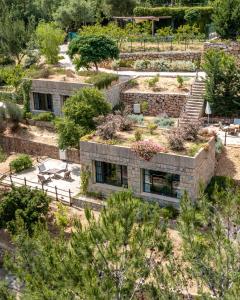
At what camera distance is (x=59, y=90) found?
34.3m

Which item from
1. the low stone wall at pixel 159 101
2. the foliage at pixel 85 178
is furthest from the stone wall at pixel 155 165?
the low stone wall at pixel 159 101

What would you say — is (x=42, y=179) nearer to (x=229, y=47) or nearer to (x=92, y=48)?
(x=92, y=48)

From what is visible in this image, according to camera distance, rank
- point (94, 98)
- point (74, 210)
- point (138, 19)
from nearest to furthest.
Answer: point (74, 210) → point (94, 98) → point (138, 19)

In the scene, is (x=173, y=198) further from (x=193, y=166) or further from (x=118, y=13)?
(x=118, y=13)

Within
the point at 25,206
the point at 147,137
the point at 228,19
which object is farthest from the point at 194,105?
the point at 25,206

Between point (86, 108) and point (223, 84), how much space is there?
10.5 metres

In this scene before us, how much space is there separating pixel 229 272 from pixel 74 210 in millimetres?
13137

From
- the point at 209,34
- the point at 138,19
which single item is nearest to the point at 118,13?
the point at 138,19

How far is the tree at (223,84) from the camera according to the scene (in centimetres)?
3177

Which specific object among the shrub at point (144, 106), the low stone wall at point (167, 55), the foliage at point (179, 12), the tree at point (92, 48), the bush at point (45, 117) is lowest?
the bush at point (45, 117)

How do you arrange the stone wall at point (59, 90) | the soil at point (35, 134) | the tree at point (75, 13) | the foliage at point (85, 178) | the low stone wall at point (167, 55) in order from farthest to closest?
the tree at point (75, 13) < the low stone wall at point (167, 55) < the stone wall at point (59, 90) < the soil at point (35, 134) < the foliage at point (85, 178)

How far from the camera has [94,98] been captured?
29234 millimetres

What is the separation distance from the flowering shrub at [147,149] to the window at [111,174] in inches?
64.2

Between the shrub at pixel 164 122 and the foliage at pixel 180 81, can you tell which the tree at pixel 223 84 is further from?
the foliage at pixel 180 81
